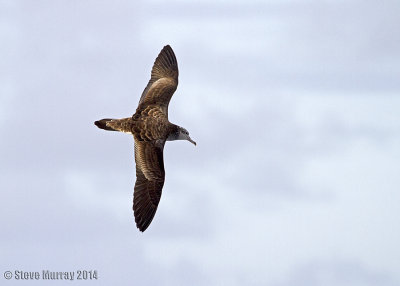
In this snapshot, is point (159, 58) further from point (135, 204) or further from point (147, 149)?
point (135, 204)

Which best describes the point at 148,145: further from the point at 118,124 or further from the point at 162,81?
the point at 162,81

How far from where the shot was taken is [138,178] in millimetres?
24672

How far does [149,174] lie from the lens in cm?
2462

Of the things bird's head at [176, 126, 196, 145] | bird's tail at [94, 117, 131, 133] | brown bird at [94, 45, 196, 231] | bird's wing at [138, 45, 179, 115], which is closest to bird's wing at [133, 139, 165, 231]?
brown bird at [94, 45, 196, 231]

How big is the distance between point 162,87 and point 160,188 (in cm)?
362

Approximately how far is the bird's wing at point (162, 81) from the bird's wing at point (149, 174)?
57.6 inches

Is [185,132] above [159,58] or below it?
below

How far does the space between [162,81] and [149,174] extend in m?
3.67

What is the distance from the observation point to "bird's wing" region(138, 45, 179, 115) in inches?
1013

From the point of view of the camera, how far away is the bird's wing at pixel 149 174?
80.0 ft

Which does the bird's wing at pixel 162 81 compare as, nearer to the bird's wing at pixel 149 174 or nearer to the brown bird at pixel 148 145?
the brown bird at pixel 148 145

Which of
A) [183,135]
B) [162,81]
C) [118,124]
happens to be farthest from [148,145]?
[162,81]

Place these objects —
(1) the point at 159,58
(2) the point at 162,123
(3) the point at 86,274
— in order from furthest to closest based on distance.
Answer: (1) the point at 159,58
(2) the point at 162,123
(3) the point at 86,274

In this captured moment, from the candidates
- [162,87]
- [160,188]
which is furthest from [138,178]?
[162,87]
